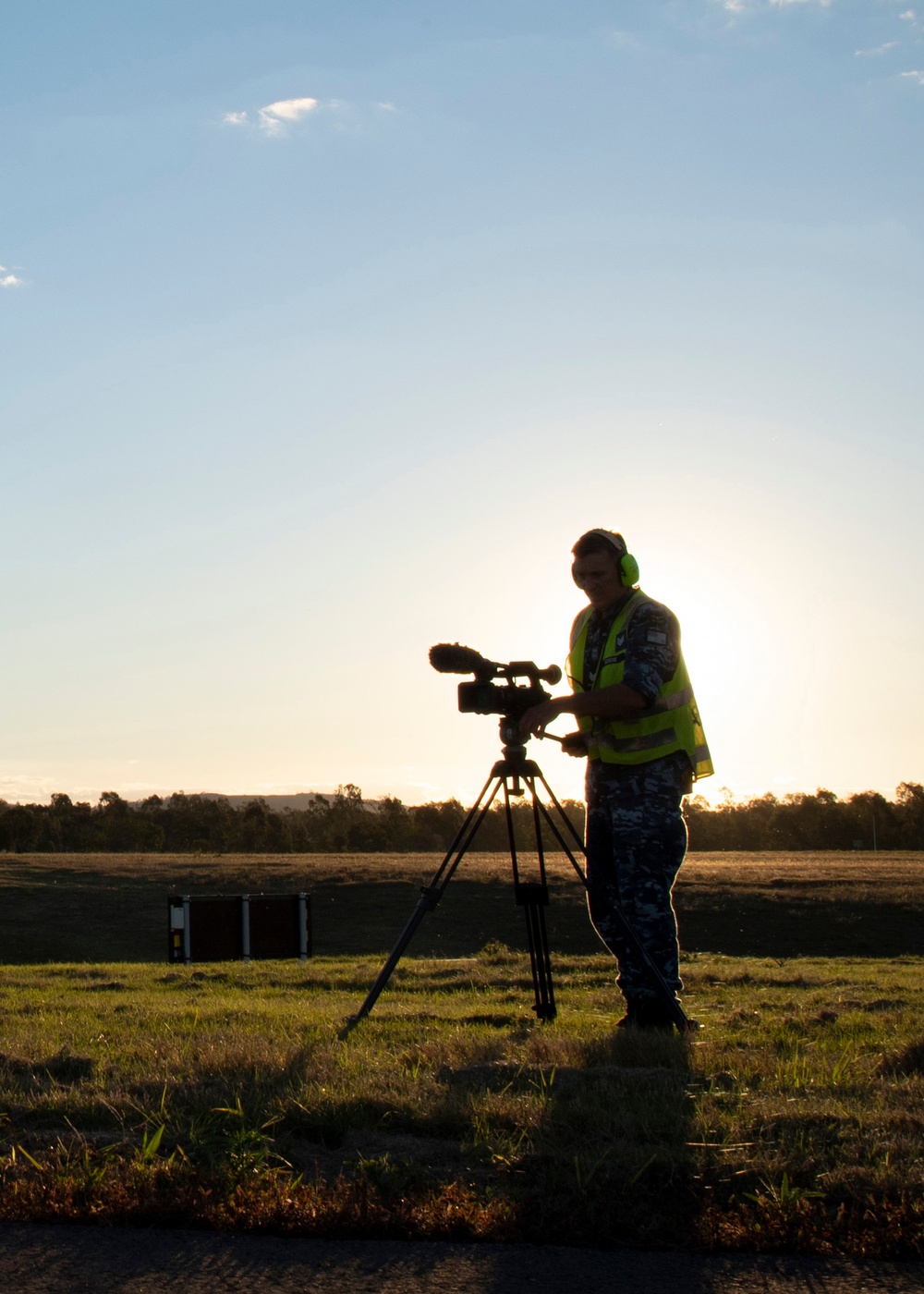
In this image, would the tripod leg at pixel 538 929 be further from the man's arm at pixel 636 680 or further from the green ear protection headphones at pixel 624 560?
the green ear protection headphones at pixel 624 560

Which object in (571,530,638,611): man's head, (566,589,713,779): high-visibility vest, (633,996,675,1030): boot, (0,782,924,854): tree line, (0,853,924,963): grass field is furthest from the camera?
(0,782,924,854): tree line

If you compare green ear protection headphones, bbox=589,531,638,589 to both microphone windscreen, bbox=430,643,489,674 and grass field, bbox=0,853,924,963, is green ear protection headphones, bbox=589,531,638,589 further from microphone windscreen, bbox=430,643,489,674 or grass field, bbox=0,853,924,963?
grass field, bbox=0,853,924,963

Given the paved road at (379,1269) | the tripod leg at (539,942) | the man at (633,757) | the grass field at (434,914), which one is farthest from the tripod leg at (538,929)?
the grass field at (434,914)

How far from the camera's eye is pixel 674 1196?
3.07 m

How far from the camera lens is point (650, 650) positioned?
224 inches

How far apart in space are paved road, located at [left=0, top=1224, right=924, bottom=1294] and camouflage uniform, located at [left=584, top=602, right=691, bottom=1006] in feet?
9.15

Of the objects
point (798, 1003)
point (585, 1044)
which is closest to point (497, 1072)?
point (585, 1044)

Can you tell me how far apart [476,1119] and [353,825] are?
67.4 metres

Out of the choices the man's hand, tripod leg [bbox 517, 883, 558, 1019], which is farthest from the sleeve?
tripod leg [bbox 517, 883, 558, 1019]

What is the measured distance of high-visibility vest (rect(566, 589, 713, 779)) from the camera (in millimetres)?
5707

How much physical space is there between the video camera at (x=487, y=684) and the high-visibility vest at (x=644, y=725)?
365mm

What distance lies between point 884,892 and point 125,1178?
29.2m

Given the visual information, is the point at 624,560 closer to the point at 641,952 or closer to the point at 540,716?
the point at 540,716

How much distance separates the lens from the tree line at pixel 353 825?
6588cm
